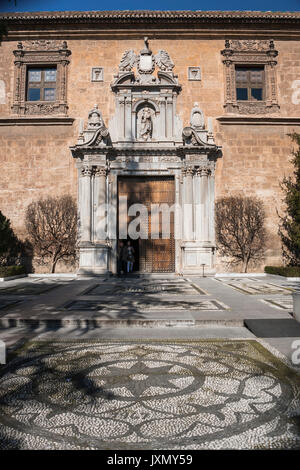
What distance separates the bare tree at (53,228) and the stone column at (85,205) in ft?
1.86

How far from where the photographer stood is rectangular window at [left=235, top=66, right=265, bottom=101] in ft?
50.0

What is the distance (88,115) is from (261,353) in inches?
526

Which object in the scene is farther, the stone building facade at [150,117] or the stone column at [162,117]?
the stone column at [162,117]

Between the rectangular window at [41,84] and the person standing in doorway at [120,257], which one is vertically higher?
the rectangular window at [41,84]

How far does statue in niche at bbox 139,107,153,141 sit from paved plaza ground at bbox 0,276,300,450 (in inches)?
412

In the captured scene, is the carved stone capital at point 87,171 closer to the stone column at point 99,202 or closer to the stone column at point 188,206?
the stone column at point 99,202

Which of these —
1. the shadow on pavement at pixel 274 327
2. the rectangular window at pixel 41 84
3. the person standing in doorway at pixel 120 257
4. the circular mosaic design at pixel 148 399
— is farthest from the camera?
the rectangular window at pixel 41 84

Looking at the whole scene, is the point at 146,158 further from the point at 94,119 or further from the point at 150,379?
the point at 150,379

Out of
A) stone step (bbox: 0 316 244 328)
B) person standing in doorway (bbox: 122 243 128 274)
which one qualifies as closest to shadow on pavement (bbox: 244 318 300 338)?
stone step (bbox: 0 316 244 328)

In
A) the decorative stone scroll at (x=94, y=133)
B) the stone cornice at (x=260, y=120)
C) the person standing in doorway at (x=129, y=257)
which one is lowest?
the person standing in doorway at (x=129, y=257)

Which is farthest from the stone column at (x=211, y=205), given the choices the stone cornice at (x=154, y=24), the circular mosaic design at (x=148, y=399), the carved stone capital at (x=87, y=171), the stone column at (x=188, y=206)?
the circular mosaic design at (x=148, y=399)

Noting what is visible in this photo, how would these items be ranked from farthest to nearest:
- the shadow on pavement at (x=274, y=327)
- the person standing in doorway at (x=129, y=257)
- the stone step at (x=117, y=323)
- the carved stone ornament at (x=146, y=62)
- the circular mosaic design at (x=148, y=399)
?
the carved stone ornament at (x=146, y=62) < the person standing in doorway at (x=129, y=257) < the stone step at (x=117, y=323) < the shadow on pavement at (x=274, y=327) < the circular mosaic design at (x=148, y=399)

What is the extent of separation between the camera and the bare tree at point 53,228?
13.9 metres
